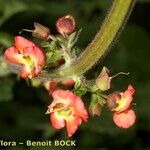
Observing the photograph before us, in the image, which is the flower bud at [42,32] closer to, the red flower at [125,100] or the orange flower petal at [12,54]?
the orange flower petal at [12,54]

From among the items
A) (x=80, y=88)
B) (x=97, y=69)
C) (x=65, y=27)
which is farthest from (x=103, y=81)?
(x=97, y=69)

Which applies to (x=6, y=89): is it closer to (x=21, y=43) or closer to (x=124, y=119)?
(x=21, y=43)

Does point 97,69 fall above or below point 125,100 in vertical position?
above

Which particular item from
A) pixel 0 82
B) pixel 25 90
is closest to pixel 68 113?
pixel 0 82

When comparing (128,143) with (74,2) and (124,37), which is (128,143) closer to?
(124,37)

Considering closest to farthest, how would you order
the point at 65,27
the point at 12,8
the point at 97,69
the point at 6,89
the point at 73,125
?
1. the point at 73,125
2. the point at 65,27
3. the point at 6,89
4. the point at 12,8
5. the point at 97,69

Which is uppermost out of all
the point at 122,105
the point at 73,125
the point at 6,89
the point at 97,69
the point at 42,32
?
the point at 97,69

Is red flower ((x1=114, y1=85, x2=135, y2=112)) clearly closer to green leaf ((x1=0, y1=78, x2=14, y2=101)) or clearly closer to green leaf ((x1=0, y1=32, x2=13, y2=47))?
green leaf ((x1=0, y1=78, x2=14, y2=101))
